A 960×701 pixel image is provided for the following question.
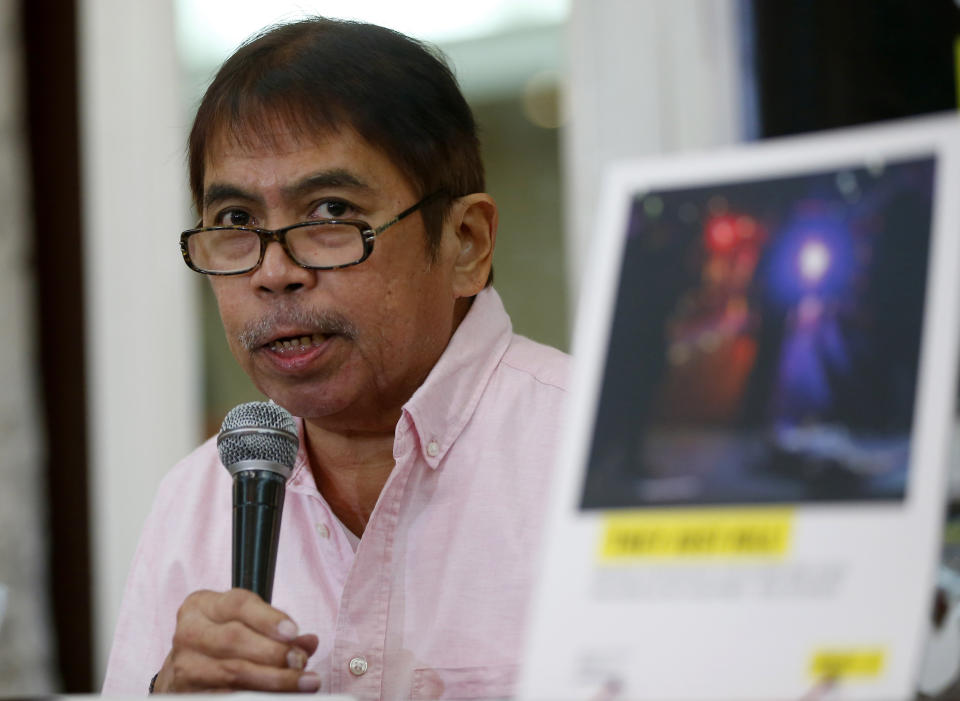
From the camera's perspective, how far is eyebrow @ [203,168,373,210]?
1352 mm

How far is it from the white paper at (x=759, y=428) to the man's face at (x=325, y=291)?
0.72 meters

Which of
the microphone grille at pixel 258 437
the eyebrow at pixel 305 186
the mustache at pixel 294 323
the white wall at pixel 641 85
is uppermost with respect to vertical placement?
the white wall at pixel 641 85

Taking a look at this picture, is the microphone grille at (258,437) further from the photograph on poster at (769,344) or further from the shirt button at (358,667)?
the photograph on poster at (769,344)

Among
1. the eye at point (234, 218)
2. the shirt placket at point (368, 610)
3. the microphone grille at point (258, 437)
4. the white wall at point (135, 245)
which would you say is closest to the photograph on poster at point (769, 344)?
the microphone grille at point (258, 437)

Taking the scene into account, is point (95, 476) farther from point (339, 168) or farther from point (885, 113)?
point (885, 113)

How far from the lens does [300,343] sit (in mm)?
1337

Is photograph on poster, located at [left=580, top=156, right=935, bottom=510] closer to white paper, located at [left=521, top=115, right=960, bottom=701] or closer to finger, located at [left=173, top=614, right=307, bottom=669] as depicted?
white paper, located at [left=521, top=115, right=960, bottom=701]

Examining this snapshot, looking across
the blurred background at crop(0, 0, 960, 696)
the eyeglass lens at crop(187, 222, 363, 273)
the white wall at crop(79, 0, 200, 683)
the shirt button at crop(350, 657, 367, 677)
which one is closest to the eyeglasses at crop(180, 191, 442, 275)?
the eyeglass lens at crop(187, 222, 363, 273)

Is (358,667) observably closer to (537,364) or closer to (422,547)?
(422,547)

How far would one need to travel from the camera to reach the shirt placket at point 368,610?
1.23m

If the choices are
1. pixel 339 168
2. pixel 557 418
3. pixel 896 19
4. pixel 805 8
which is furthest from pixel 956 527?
pixel 805 8

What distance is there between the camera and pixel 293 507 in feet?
4.65

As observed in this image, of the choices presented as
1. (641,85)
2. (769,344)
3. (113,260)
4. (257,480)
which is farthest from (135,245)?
(769,344)

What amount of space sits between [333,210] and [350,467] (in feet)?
1.05
